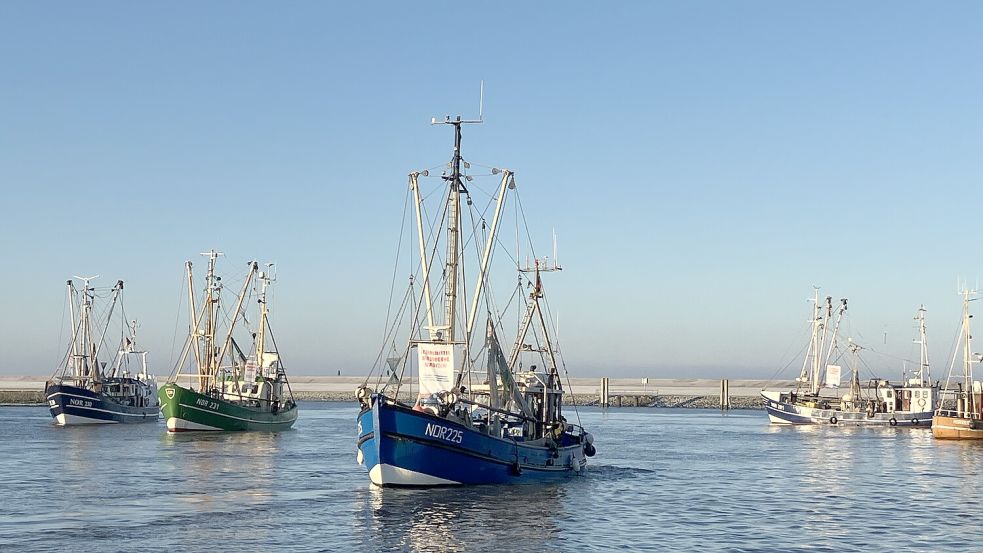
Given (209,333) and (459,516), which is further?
(209,333)

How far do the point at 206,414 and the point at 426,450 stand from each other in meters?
55.1

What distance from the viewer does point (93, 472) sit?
54031 millimetres

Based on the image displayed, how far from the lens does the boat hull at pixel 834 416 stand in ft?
377

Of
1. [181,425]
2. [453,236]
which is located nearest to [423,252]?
[453,236]

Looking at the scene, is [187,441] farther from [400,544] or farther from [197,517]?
[400,544]

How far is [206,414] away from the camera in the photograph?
9375 cm

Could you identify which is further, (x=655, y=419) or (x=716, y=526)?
(x=655, y=419)

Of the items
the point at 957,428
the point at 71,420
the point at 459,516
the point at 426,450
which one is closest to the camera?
the point at 459,516

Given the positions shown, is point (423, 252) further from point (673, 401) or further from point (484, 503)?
point (673, 401)

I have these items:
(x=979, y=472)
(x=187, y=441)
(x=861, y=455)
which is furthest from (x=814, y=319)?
(x=187, y=441)

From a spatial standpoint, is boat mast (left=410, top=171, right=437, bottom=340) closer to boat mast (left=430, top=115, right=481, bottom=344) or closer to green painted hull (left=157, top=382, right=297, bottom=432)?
boat mast (left=430, top=115, right=481, bottom=344)

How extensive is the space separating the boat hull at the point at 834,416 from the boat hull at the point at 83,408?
7224 centimetres

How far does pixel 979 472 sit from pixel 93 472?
47.8m

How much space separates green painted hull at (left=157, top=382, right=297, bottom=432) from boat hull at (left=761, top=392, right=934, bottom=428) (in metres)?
58.3
